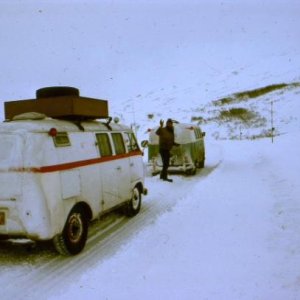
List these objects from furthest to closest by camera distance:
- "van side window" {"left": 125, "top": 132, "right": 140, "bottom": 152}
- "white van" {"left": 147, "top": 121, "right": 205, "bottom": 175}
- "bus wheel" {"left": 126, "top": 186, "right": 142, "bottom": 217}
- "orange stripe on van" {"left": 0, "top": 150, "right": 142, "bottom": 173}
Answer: "white van" {"left": 147, "top": 121, "right": 205, "bottom": 175}
"van side window" {"left": 125, "top": 132, "right": 140, "bottom": 152}
"bus wheel" {"left": 126, "top": 186, "right": 142, "bottom": 217}
"orange stripe on van" {"left": 0, "top": 150, "right": 142, "bottom": 173}

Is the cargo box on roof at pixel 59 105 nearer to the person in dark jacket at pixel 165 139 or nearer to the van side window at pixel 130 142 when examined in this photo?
the van side window at pixel 130 142

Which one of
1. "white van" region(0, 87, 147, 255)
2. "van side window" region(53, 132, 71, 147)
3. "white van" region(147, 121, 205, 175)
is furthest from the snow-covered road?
"white van" region(147, 121, 205, 175)

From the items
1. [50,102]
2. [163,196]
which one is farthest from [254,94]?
[50,102]

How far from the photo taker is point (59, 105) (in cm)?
707

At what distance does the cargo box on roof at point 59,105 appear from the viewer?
704cm

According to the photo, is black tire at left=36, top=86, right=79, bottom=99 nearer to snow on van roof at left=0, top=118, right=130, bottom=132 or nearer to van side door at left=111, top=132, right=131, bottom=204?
snow on van roof at left=0, top=118, right=130, bottom=132

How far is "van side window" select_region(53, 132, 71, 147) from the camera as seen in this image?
6.24 m

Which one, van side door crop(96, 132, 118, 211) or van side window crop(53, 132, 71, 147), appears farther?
van side door crop(96, 132, 118, 211)

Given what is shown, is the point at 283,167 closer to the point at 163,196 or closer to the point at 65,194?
the point at 163,196

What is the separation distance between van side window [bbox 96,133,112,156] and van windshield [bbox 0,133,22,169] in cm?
197

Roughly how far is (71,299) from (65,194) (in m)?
1.69

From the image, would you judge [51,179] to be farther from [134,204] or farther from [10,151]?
[134,204]

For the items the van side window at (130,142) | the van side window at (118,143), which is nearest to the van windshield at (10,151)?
the van side window at (118,143)

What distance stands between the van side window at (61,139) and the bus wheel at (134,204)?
2880 mm
